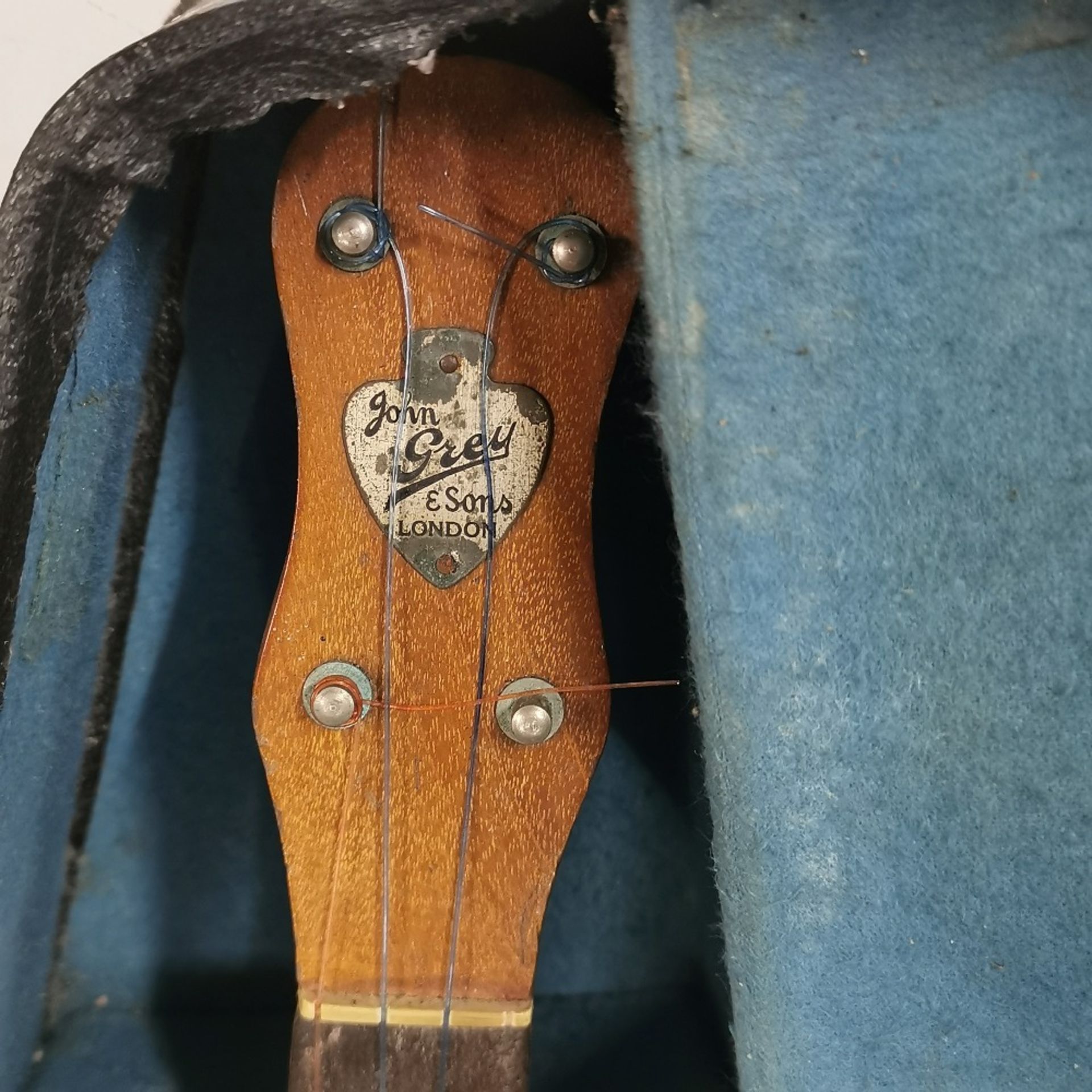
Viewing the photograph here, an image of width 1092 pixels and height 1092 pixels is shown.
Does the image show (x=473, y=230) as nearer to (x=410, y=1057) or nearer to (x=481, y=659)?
(x=481, y=659)

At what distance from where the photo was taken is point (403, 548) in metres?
0.53

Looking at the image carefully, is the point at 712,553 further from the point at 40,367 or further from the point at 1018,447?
the point at 40,367

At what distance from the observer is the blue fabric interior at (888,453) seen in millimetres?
377

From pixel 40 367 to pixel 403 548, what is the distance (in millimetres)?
206

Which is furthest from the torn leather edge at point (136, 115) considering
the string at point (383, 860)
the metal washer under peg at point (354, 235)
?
the string at point (383, 860)

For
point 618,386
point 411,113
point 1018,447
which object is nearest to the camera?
point 1018,447

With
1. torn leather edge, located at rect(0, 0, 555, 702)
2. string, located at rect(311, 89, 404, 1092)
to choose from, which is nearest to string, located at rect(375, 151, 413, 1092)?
string, located at rect(311, 89, 404, 1092)

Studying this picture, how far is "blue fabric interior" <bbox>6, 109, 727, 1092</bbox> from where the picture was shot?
0.68 meters

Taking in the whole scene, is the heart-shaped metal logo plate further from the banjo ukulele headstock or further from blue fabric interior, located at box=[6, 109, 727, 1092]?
blue fabric interior, located at box=[6, 109, 727, 1092]

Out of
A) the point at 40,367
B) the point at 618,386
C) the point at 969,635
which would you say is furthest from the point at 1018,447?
the point at 40,367

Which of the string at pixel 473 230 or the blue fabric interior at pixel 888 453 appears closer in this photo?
the blue fabric interior at pixel 888 453

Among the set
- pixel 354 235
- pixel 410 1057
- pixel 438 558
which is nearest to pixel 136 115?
pixel 354 235

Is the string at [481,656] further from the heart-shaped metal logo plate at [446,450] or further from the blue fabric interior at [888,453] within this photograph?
the blue fabric interior at [888,453]

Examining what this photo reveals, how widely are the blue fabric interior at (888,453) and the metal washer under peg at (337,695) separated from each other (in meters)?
0.22
